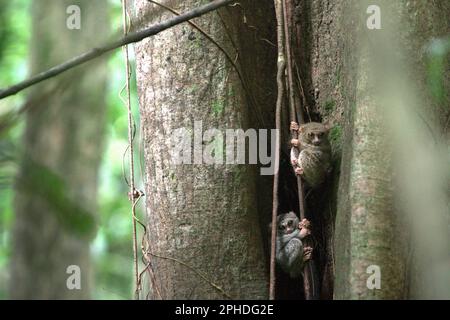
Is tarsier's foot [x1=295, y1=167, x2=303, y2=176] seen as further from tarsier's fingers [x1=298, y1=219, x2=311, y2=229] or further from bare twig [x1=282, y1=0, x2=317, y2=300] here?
tarsier's fingers [x1=298, y1=219, x2=311, y2=229]

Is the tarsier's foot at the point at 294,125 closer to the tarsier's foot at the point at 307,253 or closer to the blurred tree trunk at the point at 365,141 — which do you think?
the blurred tree trunk at the point at 365,141

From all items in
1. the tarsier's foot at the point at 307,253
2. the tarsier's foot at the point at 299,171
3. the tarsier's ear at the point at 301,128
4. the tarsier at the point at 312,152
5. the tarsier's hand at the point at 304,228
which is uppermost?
the tarsier's ear at the point at 301,128

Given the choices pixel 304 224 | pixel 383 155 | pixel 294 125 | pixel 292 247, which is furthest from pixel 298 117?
pixel 383 155

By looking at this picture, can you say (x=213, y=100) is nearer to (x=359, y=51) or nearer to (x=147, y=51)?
(x=147, y=51)

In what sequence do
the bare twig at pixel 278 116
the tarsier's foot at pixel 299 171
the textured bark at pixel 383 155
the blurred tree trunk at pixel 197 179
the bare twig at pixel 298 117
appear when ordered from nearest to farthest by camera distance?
the textured bark at pixel 383 155 < the bare twig at pixel 278 116 < the blurred tree trunk at pixel 197 179 < the bare twig at pixel 298 117 < the tarsier's foot at pixel 299 171

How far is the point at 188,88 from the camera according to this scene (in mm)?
3857

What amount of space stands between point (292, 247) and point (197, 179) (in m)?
0.77

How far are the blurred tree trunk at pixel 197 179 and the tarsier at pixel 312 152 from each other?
1.08 ft

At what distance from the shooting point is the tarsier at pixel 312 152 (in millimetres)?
3984

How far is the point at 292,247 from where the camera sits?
3973 millimetres

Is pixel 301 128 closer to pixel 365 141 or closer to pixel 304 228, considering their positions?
pixel 304 228

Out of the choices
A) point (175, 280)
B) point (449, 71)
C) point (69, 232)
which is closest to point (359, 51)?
point (449, 71)

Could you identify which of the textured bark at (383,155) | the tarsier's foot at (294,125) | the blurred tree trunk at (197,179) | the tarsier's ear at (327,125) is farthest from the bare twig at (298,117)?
the textured bark at (383,155)

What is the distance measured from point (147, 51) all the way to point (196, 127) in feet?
2.07
